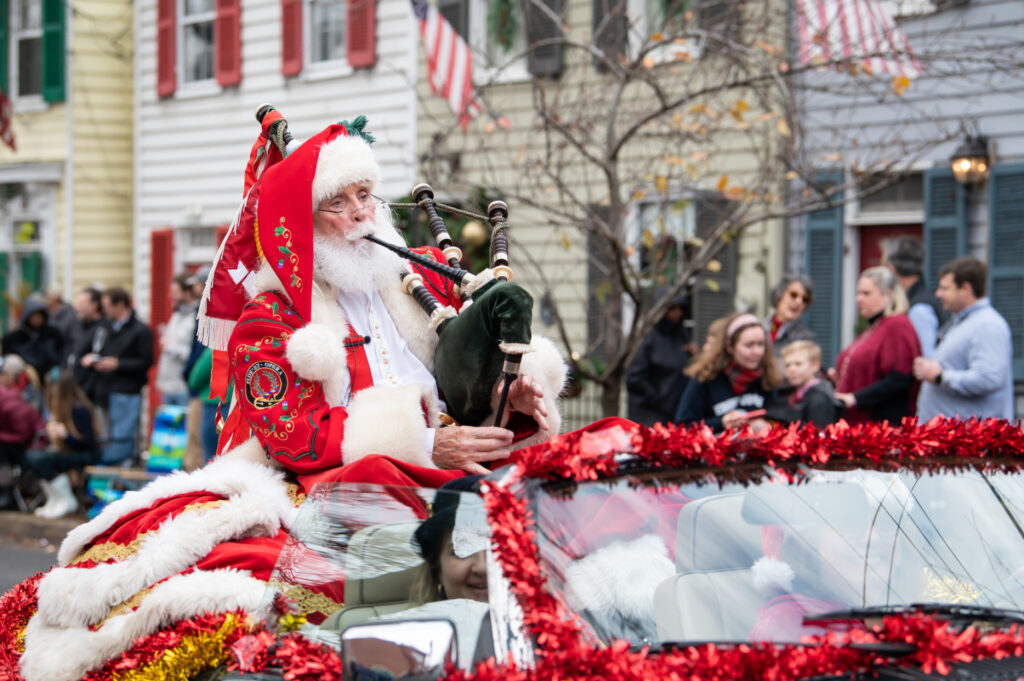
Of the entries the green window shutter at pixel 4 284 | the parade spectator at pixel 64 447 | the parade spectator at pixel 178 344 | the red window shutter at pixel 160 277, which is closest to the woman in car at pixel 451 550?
the parade spectator at pixel 178 344

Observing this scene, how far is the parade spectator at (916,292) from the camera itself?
7.70 meters

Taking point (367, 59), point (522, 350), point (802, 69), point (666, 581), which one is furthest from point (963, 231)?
point (666, 581)

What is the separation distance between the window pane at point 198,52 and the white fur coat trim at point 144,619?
593 inches

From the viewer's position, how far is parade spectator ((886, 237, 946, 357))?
770 centimetres

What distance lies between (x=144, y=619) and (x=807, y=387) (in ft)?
15.6

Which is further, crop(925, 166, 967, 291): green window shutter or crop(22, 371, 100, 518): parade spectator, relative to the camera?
crop(925, 166, 967, 291): green window shutter

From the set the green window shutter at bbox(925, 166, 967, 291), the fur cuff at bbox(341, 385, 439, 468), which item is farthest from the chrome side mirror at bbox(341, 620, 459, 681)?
the green window shutter at bbox(925, 166, 967, 291)

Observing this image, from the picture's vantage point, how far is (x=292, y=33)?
15.4 metres

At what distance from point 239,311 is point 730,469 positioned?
231 centimetres

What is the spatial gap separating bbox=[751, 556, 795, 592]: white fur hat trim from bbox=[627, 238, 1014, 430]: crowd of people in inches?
156

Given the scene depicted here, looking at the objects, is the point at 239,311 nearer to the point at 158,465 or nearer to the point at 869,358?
the point at 869,358

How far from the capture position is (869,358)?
23.2ft

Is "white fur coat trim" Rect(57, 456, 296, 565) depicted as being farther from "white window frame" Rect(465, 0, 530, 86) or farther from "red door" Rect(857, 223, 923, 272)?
"white window frame" Rect(465, 0, 530, 86)

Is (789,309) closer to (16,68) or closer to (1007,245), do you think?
(1007,245)
